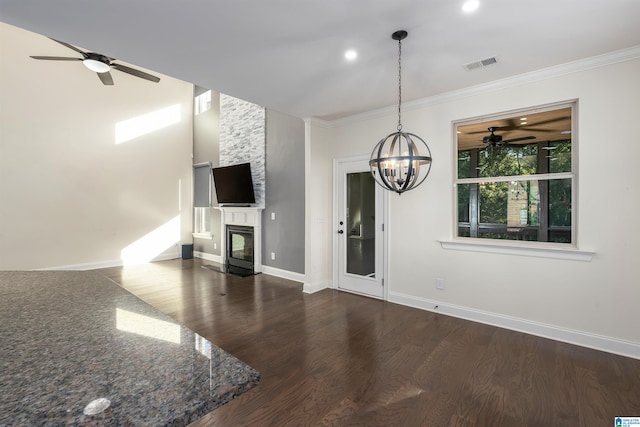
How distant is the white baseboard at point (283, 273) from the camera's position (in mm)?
5445

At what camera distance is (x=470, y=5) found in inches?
84.8

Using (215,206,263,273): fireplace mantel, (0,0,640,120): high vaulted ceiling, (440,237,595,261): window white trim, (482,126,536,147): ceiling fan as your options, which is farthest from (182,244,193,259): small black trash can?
(482,126,536,147): ceiling fan

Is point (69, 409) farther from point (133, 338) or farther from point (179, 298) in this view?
point (179, 298)

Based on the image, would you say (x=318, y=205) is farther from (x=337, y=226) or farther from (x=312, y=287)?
(x=312, y=287)

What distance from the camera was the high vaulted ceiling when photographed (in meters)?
2.17

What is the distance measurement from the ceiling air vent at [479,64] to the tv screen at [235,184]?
407 cm

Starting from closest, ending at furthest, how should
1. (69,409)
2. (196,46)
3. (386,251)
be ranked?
(69,409) < (196,46) < (386,251)

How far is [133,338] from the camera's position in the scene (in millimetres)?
929

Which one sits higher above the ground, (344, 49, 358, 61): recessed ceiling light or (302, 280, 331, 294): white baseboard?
(344, 49, 358, 61): recessed ceiling light

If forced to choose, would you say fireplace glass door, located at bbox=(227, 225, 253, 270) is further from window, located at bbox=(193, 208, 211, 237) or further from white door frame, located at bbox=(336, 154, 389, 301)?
white door frame, located at bbox=(336, 154, 389, 301)

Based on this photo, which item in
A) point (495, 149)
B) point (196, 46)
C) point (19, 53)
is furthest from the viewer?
point (19, 53)

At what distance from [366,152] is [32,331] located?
13.6 feet

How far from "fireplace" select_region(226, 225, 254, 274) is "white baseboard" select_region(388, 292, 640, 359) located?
10.7ft

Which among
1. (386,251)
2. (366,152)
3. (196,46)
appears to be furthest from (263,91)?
(386,251)
